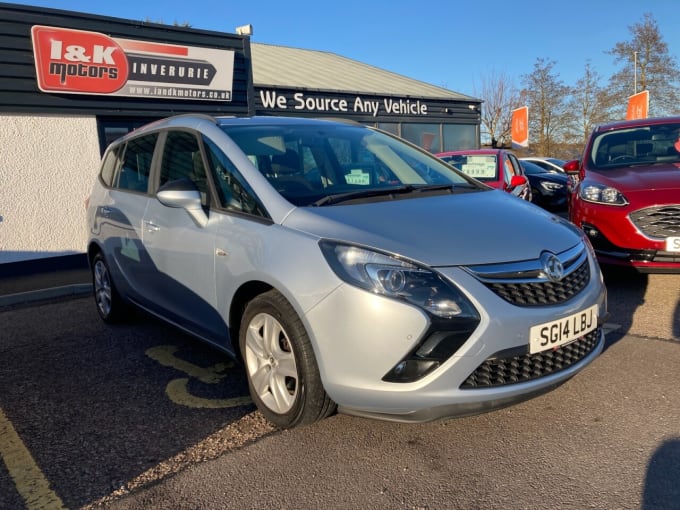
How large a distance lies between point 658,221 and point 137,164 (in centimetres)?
436

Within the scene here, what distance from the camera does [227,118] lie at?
3850 mm

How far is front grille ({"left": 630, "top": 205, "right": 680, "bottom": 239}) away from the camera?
489cm

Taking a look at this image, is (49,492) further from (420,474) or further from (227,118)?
(227,118)

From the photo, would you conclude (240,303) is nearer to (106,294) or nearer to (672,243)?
(106,294)

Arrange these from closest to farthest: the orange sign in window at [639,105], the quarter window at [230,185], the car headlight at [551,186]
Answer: the quarter window at [230,185]
the car headlight at [551,186]
the orange sign in window at [639,105]

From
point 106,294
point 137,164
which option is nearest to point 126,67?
point 106,294

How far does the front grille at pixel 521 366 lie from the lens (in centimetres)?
244

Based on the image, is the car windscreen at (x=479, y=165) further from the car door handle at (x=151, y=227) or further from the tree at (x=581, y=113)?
the tree at (x=581, y=113)

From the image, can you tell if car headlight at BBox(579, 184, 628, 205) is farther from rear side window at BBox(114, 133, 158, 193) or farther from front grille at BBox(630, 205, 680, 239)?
rear side window at BBox(114, 133, 158, 193)

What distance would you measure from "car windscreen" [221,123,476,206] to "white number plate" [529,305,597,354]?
45.4 inches

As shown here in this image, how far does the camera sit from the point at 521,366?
8.32 ft

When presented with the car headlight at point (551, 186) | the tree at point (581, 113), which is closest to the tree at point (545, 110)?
the tree at point (581, 113)

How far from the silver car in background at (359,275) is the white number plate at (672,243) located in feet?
7.23

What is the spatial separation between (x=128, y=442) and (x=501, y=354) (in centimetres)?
190
